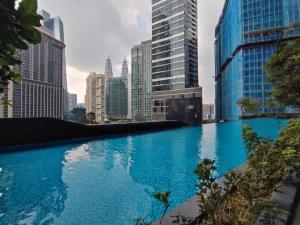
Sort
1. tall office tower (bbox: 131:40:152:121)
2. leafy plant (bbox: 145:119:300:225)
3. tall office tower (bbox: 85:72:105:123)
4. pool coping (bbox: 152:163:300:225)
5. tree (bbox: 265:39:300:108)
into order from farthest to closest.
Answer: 1. tall office tower (bbox: 85:72:105:123)
2. tall office tower (bbox: 131:40:152:121)
3. tree (bbox: 265:39:300:108)
4. pool coping (bbox: 152:163:300:225)
5. leafy plant (bbox: 145:119:300:225)

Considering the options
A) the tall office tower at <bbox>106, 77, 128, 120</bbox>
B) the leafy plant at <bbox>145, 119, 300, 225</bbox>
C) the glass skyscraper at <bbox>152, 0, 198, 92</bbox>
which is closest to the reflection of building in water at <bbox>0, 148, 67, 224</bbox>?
the leafy plant at <bbox>145, 119, 300, 225</bbox>

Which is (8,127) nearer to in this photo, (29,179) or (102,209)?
(29,179)

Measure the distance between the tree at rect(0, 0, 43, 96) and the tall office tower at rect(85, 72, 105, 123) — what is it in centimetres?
10303

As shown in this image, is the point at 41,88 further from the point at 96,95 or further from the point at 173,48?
the point at 173,48

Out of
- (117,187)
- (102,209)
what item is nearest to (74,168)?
(117,187)

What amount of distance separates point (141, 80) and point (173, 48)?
100 ft

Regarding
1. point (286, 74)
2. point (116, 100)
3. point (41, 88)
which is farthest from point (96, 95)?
point (286, 74)

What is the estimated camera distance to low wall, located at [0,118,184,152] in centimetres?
1367

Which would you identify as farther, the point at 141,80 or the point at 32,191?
the point at 141,80

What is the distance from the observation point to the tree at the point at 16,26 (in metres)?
0.88

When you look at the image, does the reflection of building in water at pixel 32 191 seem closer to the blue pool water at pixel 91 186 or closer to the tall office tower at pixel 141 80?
Result: the blue pool water at pixel 91 186

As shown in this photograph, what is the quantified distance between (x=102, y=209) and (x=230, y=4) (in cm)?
7455

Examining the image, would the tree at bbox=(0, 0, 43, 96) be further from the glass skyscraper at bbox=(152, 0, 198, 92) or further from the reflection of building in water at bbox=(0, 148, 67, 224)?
the glass skyscraper at bbox=(152, 0, 198, 92)

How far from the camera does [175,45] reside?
6334 centimetres
